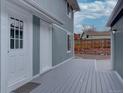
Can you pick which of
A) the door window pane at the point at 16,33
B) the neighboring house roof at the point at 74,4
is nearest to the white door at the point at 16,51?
the door window pane at the point at 16,33

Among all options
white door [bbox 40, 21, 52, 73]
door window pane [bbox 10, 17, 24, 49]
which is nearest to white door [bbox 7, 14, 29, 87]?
door window pane [bbox 10, 17, 24, 49]

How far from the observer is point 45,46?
1059 cm

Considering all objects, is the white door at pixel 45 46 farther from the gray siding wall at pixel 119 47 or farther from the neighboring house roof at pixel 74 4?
the neighboring house roof at pixel 74 4

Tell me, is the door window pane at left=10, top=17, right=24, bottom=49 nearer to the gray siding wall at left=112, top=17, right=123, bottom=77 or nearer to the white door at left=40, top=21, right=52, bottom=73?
the white door at left=40, top=21, right=52, bottom=73

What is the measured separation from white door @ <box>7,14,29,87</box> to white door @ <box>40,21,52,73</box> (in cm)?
219

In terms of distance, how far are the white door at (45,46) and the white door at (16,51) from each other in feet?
7.19

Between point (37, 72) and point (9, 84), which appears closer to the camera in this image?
point (9, 84)

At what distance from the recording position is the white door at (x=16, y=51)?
6.41m

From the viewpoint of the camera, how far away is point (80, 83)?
300 inches

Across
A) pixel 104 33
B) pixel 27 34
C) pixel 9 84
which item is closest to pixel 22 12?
pixel 27 34

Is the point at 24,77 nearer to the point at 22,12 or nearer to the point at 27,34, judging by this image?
the point at 27,34

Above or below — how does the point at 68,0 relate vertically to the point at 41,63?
above

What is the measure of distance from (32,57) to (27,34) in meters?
0.94

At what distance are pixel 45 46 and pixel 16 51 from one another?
3.78m
